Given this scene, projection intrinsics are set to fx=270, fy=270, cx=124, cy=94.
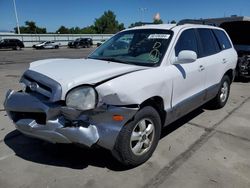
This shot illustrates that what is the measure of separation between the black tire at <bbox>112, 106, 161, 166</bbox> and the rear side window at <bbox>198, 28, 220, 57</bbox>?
192 cm

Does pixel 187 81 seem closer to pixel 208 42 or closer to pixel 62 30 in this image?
pixel 208 42

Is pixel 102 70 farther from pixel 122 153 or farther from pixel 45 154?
pixel 45 154

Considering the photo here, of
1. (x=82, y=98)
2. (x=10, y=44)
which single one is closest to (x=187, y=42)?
(x=82, y=98)

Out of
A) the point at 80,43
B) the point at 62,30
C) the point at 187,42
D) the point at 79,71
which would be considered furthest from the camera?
the point at 62,30

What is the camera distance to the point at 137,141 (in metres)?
3.34

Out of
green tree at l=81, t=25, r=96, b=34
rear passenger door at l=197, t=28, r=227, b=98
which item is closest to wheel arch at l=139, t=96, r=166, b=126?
rear passenger door at l=197, t=28, r=227, b=98

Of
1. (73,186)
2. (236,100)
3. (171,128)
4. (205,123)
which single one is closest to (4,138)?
(73,186)

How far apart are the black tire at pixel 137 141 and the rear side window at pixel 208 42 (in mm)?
1915

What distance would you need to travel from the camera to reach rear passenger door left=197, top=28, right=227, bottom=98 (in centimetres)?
478

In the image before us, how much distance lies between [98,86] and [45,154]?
153 centimetres

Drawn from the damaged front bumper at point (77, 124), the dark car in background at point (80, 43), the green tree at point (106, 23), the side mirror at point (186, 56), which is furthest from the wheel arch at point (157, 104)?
the green tree at point (106, 23)

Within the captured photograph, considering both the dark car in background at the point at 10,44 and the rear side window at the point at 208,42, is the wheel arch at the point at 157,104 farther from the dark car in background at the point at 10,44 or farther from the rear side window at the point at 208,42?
the dark car in background at the point at 10,44

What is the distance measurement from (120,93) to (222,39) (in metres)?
3.79

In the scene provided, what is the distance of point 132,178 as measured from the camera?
10.4ft
